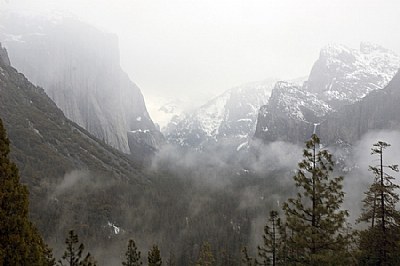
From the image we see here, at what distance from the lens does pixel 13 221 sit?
1677 centimetres

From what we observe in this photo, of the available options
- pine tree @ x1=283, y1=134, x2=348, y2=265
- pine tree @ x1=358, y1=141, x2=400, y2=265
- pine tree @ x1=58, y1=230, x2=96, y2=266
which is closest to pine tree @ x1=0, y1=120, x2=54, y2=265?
pine tree @ x1=283, y1=134, x2=348, y2=265

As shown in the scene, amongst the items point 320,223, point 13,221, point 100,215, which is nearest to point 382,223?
point 320,223

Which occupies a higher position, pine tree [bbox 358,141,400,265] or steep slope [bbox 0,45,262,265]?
steep slope [bbox 0,45,262,265]

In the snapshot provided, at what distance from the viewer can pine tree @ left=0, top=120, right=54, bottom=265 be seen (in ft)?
53.7

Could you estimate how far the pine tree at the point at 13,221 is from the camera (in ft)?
53.7

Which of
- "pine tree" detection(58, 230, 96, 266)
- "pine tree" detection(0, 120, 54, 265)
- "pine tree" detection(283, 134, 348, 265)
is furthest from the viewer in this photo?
"pine tree" detection(58, 230, 96, 266)

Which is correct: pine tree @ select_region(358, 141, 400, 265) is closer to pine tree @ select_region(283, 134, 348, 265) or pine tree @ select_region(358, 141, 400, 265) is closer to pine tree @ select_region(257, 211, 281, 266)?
pine tree @ select_region(283, 134, 348, 265)

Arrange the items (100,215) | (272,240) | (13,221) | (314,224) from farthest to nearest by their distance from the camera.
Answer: (100,215) → (272,240) → (314,224) → (13,221)

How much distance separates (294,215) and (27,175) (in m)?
164

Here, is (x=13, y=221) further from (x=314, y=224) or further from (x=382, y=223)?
(x=382, y=223)

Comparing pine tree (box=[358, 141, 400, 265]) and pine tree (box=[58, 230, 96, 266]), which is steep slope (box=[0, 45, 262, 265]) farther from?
pine tree (box=[358, 141, 400, 265])

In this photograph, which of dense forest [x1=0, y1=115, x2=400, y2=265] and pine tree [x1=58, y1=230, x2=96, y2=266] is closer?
dense forest [x1=0, y1=115, x2=400, y2=265]

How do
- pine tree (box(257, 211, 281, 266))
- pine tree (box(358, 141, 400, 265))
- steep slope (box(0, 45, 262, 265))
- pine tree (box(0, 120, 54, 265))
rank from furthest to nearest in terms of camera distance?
steep slope (box(0, 45, 262, 265)), pine tree (box(257, 211, 281, 266)), pine tree (box(358, 141, 400, 265)), pine tree (box(0, 120, 54, 265))

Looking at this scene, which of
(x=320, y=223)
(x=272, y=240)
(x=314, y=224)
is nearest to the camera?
(x=320, y=223)
